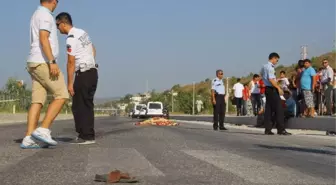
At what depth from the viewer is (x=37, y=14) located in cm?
870

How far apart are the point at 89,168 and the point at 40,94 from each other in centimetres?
329

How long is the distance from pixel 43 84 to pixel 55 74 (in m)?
0.33

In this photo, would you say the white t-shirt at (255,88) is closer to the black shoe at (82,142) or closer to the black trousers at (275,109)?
the black trousers at (275,109)

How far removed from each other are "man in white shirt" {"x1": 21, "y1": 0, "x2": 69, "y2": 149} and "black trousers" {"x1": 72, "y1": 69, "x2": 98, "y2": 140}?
1.82ft

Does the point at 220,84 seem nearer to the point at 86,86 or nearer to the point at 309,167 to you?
the point at 86,86

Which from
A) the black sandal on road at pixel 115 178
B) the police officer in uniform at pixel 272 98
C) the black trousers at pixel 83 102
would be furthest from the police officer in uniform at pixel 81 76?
the police officer in uniform at pixel 272 98

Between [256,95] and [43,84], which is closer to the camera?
[43,84]

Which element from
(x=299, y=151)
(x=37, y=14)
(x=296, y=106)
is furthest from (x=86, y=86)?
(x=296, y=106)

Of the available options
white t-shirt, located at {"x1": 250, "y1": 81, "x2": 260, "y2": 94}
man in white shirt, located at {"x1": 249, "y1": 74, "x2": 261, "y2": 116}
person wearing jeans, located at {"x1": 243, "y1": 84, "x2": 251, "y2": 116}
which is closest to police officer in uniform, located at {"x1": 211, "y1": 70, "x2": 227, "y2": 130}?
man in white shirt, located at {"x1": 249, "y1": 74, "x2": 261, "y2": 116}

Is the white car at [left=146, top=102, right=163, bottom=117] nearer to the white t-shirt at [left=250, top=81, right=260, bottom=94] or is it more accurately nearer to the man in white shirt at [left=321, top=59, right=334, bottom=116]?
the white t-shirt at [left=250, top=81, right=260, bottom=94]

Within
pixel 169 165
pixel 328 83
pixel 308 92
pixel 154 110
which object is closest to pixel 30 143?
pixel 169 165

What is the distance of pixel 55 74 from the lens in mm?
8578

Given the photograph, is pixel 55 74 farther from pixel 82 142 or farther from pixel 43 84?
pixel 82 142

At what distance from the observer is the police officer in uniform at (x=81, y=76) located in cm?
932
